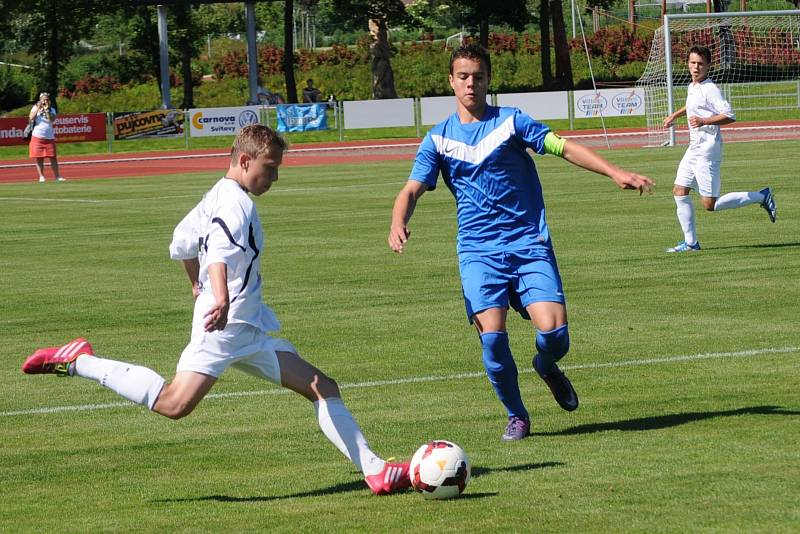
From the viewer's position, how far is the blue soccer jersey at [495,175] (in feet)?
25.4

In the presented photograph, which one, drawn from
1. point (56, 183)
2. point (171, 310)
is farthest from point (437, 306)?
point (56, 183)

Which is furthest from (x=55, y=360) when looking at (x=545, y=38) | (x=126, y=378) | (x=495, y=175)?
(x=545, y=38)

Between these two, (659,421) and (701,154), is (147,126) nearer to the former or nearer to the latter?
(701,154)

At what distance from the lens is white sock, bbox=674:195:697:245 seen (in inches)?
639

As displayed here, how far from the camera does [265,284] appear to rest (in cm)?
1534

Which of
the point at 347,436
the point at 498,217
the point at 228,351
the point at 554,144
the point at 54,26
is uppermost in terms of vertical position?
the point at 54,26

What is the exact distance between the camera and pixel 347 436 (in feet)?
21.6

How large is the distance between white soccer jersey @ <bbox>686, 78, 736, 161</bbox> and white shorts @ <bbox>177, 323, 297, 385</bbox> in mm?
10390

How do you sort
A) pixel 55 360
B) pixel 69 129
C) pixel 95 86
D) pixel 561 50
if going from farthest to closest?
1. pixel 95 86
2. pixel 561 50
3. pixel 69 129
4. pixel 55 360

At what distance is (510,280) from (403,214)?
0.68 meters

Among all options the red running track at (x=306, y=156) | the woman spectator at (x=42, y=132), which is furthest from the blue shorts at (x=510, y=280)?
the red running track at (x=306, y=156)

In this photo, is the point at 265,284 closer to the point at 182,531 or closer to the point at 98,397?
the point at 98,397

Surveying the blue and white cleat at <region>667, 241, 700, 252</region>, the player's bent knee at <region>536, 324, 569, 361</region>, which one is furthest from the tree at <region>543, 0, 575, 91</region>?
the player's bent knee at <region>536, 324, 569, 361</region>

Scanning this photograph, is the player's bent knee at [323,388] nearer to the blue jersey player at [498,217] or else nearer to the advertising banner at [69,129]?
the blue jersey player at [498,217]
